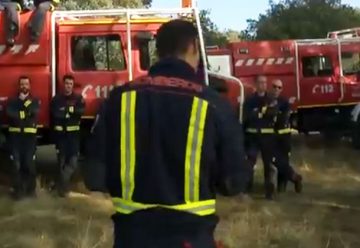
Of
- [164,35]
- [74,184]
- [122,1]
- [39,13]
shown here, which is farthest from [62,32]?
[122,1]

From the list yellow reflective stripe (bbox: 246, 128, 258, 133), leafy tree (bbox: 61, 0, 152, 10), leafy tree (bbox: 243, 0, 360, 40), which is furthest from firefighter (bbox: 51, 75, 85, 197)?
leafy tree (bbox: 243, 0, 360, 40)

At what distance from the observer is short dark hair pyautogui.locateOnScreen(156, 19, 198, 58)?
2990 mm

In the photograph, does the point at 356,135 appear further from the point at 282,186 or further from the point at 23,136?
the point at 23,136

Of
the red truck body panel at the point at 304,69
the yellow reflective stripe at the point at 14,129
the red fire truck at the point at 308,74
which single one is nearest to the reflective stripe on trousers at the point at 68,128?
the yellow reflective stripe at the point at 14,129

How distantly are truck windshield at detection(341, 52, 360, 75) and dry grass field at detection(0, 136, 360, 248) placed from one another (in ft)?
17.8

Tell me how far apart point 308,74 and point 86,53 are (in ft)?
22.7

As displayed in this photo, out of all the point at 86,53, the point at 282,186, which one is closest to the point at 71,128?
the point at 86,53

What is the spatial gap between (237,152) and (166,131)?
0.87 ft

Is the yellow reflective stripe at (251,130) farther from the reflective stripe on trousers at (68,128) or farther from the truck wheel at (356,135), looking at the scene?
the truck wheel at (356,135)

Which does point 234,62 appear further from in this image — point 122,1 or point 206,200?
point 122,1

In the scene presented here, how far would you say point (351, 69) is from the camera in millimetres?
16750

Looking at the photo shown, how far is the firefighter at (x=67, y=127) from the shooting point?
384 inches

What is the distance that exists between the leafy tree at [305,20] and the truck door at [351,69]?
20280mm

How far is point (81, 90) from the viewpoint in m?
10.6
